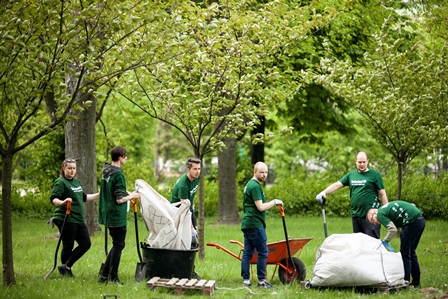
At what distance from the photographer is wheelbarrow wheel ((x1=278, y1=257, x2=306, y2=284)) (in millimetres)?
9750

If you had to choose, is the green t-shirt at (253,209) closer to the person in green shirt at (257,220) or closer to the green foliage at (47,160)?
the person in green shirt at (257,220)

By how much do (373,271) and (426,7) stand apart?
8614mm

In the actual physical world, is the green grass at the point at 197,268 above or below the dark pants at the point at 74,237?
below

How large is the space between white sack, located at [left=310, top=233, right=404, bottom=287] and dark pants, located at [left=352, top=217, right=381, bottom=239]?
105 centimetres

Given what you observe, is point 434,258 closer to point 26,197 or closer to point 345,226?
point 345,226

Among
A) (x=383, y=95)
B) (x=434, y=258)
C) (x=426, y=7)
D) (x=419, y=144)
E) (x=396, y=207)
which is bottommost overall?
(x=434, y=258)

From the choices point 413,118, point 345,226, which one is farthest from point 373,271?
point 345,226

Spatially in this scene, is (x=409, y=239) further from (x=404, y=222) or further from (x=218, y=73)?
(x=218, y=73)

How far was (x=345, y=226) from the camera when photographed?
764 inches

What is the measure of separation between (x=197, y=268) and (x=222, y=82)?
3017mm

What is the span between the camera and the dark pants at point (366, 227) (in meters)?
10.4

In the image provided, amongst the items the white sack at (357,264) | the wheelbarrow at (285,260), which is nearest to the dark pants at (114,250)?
the wheelbarrow at (285,260)

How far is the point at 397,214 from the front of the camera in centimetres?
934

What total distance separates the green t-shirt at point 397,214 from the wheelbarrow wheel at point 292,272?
1265 mm
